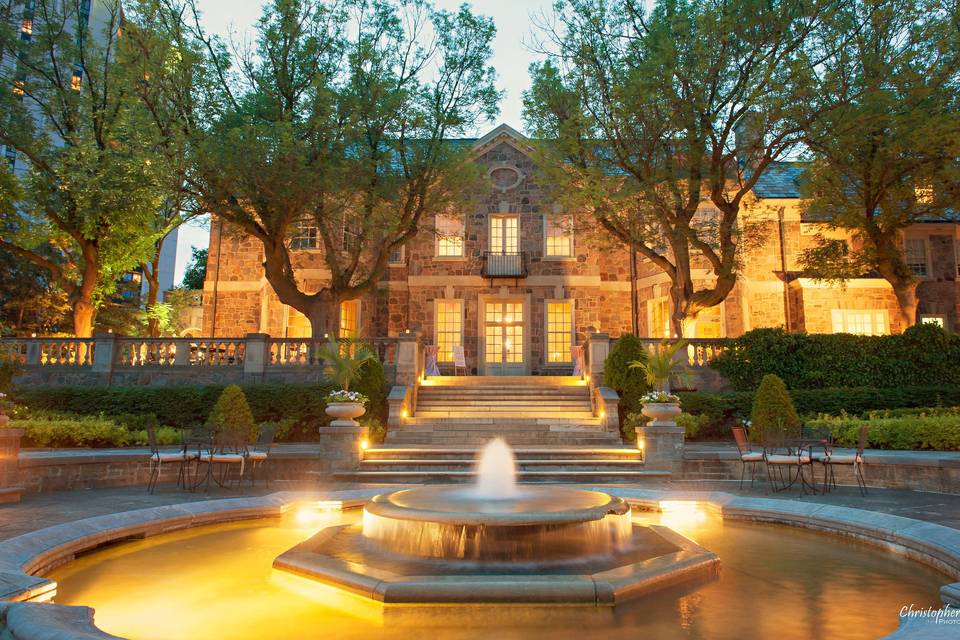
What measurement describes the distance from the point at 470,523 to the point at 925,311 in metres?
25.9

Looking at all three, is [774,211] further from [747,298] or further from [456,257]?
[456,257]

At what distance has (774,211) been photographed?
24.3 metres

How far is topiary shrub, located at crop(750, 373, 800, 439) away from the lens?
12742mm

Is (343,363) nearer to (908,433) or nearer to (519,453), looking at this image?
(519,453)

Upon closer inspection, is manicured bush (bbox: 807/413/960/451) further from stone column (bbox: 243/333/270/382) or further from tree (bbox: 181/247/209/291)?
tree (bbox: 181/247/209/291)

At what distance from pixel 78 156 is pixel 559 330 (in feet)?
56.0

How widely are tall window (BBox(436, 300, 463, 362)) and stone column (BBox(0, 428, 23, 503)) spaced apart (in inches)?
639

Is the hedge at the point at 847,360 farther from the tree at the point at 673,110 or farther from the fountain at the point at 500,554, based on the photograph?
the fountain at the point at 500,554

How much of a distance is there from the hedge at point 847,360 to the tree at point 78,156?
17389 mm

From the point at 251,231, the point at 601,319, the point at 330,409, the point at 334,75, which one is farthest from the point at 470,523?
the point at 601,319

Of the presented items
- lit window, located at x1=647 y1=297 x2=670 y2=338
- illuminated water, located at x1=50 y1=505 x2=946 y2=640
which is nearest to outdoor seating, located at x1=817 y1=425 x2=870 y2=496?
illuminated water, located at x1=50 y1=505 x2=946 y2=640

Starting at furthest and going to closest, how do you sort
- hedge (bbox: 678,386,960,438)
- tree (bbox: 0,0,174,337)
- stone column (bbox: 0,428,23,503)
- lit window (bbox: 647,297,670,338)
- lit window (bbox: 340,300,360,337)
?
lit window (bbox: 340,300,360,337) < lit window (bbox: 647,297,670,338) < tree (bbox: 0,0,174,337) < hedge (bbox: 678,386,960,438) < stone column (bbox: 0,428,23,503)

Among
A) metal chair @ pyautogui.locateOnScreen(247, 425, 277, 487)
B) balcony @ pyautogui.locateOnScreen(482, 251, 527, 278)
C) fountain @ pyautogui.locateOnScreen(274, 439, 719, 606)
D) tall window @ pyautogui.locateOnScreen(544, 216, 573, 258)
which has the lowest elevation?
fountain @ pyautogui.locateOnScreen(274, 439, 719, 606)

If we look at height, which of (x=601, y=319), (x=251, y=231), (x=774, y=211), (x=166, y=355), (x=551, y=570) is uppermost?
(x=774, y=211)
